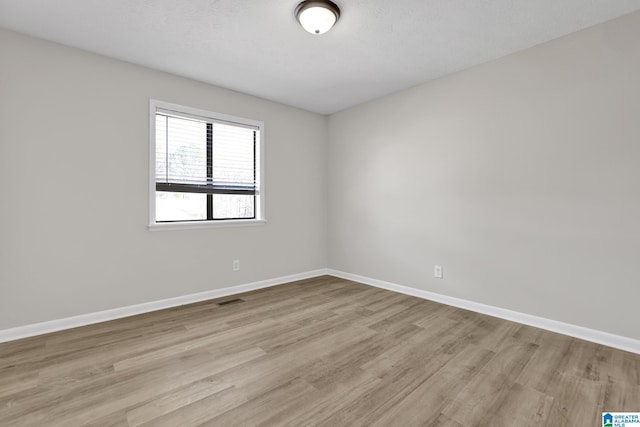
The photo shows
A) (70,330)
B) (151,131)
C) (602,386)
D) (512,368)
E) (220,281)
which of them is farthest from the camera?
(220,281)

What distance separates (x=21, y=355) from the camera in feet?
6.97

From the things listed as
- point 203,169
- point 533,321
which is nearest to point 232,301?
point 203,169

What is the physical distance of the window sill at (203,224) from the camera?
10.1 ft

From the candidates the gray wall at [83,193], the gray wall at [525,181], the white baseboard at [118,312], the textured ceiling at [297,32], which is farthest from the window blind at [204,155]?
the gray wall at [525,181]

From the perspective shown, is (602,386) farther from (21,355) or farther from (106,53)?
(106,53)

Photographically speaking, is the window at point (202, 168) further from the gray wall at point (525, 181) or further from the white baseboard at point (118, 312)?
the gray wall at point (525, 181)

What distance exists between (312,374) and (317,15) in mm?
2450

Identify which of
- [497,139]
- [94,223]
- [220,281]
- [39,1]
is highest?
[39,1]

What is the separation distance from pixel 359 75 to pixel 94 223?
3.03 m

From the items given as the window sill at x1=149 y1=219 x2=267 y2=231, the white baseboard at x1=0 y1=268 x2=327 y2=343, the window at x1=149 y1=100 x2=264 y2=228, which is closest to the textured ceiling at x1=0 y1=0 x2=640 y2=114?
Result: the window at x1=149 y1=100 x2=264 y2=228

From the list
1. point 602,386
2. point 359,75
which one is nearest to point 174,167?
point 359,75

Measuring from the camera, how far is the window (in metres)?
3.14
